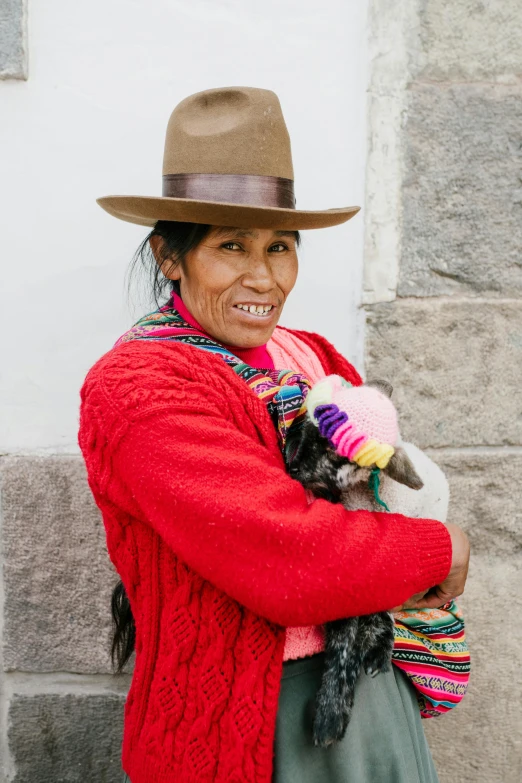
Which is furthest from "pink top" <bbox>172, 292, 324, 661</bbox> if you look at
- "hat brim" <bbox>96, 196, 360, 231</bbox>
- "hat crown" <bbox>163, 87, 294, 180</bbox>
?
"hat crown" <bbox>163, 87, 294, 180</bbox>

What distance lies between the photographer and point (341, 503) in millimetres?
1534

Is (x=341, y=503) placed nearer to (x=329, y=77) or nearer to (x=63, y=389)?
(x=63, y=389)

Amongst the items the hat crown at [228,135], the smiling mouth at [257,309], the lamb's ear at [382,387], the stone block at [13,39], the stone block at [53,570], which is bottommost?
the stone block at [53,570]

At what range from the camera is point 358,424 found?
139 cm

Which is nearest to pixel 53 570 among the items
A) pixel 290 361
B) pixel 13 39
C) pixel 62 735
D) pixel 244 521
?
pixel 62 735

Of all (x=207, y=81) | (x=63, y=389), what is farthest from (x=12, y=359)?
(x=207, y=81)

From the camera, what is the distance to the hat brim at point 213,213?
62.6 inches

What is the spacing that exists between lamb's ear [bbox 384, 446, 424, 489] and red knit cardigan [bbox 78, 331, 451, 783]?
10 cm

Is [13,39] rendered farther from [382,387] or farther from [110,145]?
[382,387]

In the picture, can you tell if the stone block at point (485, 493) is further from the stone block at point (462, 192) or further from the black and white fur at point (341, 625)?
the black and white fur at point (341, 625)

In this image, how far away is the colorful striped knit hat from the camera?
137cm

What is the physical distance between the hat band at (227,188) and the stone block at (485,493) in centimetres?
118

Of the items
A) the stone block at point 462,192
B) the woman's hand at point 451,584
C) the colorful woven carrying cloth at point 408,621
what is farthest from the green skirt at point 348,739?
the stone block at point 462,192

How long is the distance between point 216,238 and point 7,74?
106 cm
